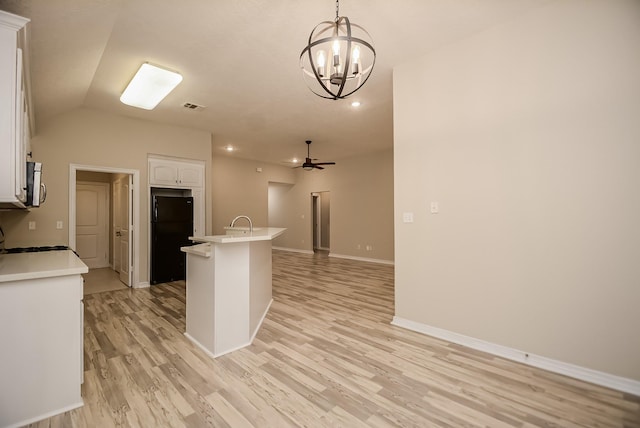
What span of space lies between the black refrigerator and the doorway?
5062 mm

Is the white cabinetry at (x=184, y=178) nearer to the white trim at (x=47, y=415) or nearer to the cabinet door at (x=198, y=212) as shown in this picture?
the cabinet door at (x=198, y=212)

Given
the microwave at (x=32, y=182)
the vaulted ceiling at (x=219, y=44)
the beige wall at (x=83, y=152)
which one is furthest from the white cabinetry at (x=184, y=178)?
the microwave at (x=32, y=182)

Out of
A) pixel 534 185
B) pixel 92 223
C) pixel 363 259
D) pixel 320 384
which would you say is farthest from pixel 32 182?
pixel 363 259

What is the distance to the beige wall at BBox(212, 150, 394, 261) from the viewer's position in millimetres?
7594

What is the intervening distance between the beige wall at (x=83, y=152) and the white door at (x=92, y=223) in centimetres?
301

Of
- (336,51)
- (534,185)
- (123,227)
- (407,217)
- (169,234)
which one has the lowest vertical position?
(169,234)

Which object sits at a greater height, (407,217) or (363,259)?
(407,217)

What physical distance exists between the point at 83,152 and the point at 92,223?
11.0 ft

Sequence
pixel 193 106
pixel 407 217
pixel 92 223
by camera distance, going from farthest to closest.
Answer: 1. pixel 92 223
2. pixel 193 106
3. pixel 407 217

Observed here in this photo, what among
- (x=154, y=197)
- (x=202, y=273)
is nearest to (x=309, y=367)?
(x=202, y=273)

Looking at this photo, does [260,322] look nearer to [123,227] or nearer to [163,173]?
[163,173]

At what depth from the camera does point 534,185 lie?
240cm

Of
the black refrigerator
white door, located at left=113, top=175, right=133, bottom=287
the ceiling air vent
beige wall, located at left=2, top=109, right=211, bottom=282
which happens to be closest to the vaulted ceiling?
the ceiling air vent

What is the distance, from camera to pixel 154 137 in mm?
5117
